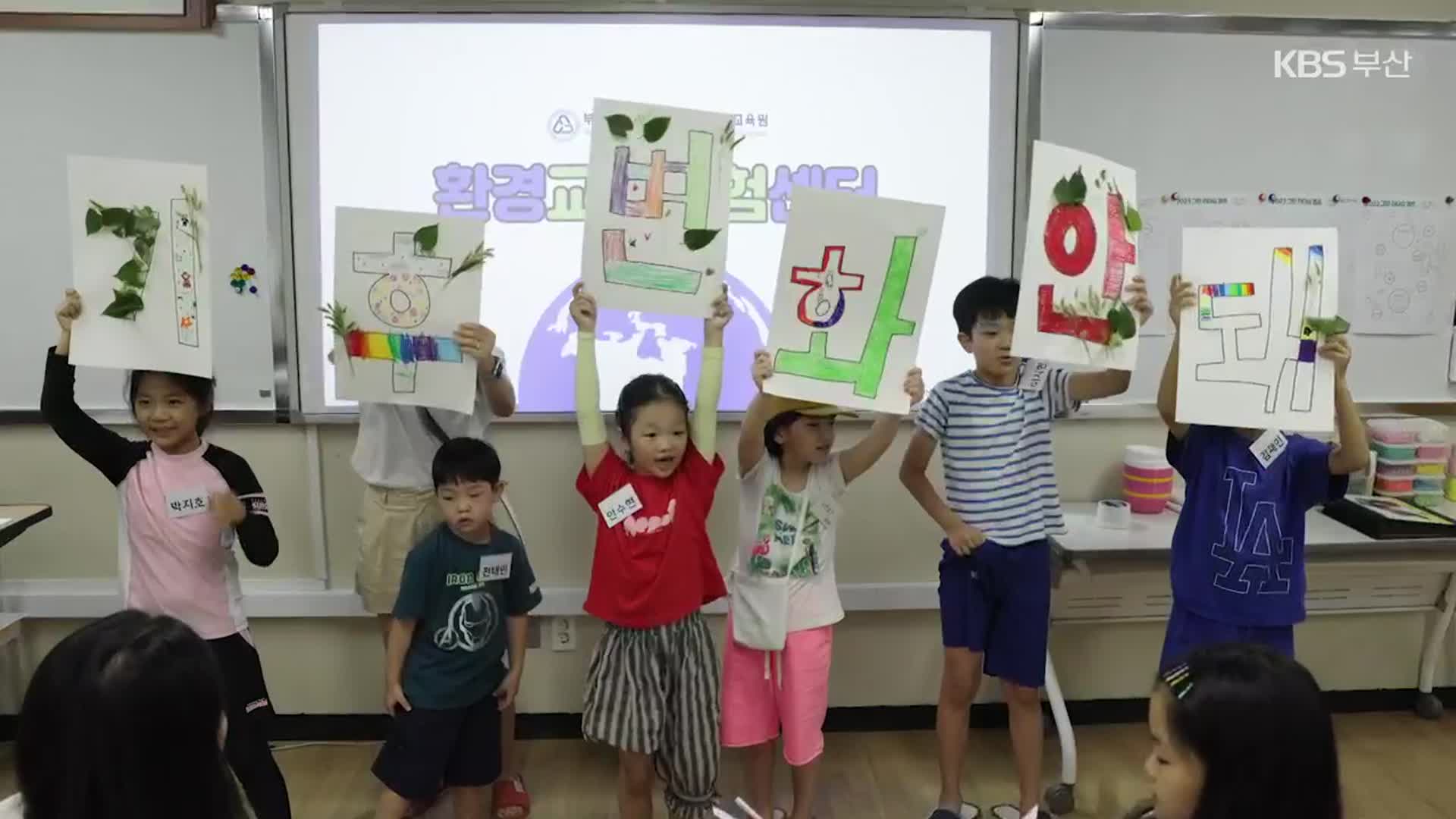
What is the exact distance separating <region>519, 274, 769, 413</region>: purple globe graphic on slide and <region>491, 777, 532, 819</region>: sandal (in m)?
1.03

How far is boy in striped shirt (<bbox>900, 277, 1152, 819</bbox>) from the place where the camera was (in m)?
2.26

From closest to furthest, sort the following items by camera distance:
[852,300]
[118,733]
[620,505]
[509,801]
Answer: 1. [118,733]
2. [852,300]
3. [620,505]
4. [509,801]

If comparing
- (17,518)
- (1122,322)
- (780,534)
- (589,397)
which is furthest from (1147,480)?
(17,518)

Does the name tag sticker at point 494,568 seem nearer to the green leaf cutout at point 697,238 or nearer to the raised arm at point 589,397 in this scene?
the raised arm at point 589,397

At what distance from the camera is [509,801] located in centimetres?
263

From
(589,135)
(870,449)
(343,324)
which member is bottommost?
(870,449)

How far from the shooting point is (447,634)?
2213mm

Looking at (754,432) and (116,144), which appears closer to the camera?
(754,432)

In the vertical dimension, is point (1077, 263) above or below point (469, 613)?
above

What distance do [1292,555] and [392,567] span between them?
6.85ft

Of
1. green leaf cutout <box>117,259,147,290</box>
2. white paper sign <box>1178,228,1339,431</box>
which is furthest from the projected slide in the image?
white paper sign <box>1178,228,1339,431</box>

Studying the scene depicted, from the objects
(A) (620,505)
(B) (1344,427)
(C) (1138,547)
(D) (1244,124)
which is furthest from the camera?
(D) (1244,124)

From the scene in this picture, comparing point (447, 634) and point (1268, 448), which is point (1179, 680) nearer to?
point (1268, 448)

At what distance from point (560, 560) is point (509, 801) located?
2.20 ft
